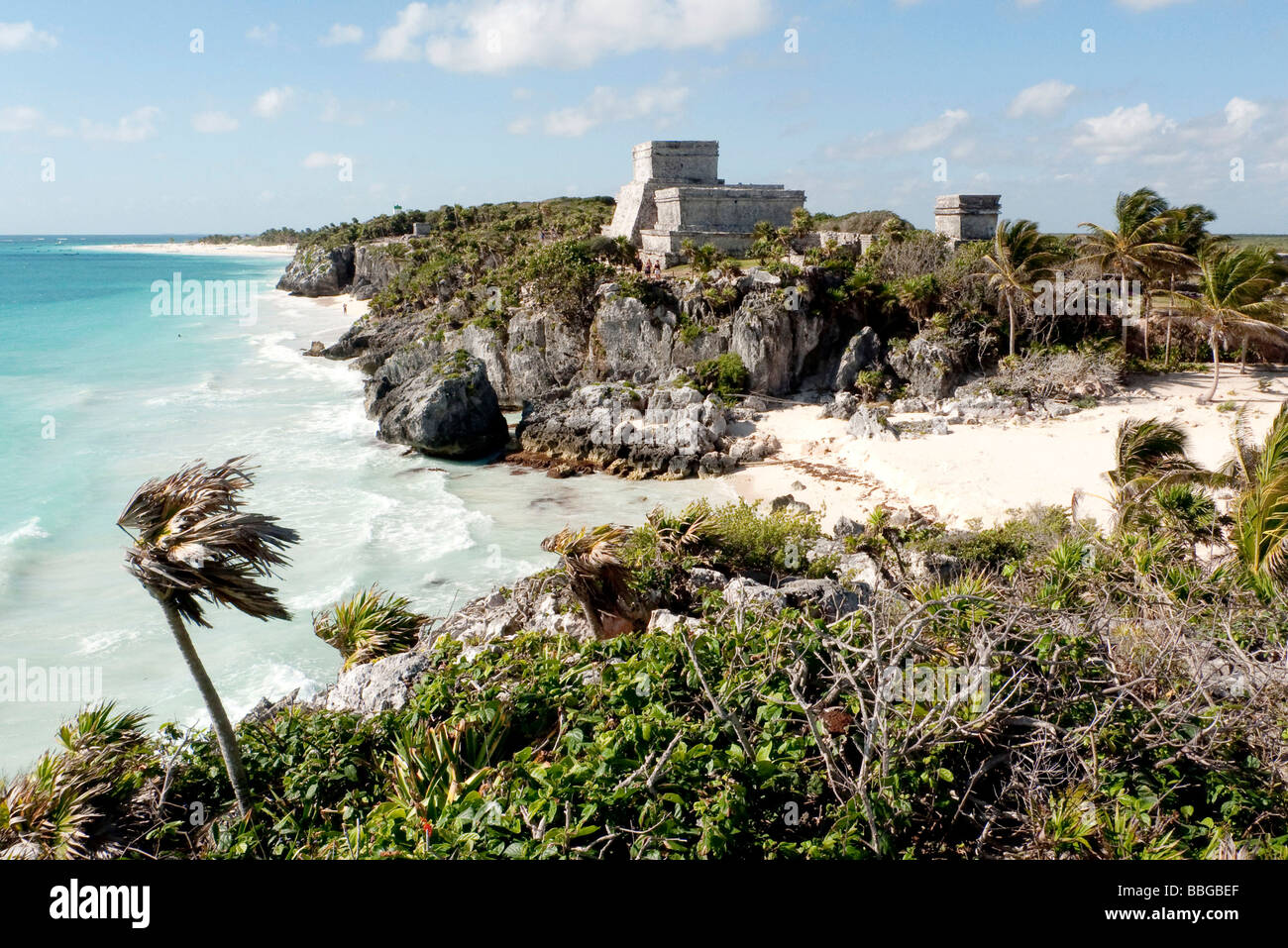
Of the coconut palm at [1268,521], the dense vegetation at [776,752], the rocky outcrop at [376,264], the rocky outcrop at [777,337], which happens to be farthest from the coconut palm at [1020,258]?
the rocky outcrop at [376,264]

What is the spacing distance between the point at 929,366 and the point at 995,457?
676cm

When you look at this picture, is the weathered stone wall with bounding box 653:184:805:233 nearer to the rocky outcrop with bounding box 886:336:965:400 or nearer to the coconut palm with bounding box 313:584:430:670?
the rocky outcrop with bounding box 886:336:965:400

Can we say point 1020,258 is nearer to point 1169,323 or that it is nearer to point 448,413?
point 1169,323

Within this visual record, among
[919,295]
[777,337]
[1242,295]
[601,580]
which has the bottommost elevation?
[601,580]

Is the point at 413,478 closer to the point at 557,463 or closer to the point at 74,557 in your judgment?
the point at 557,463

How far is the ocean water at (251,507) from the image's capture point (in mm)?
12508

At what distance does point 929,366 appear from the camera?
82.2ft

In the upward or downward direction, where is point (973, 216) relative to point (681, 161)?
downward

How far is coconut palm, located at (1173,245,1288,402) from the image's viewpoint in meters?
20.5

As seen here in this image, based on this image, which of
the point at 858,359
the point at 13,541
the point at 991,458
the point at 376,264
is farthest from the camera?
the point at 376,264

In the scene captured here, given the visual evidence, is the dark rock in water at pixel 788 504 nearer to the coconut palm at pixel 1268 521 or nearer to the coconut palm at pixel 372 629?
the coconut palm at pixel 1268 521

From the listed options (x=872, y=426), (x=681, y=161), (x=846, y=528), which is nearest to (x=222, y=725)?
(x=846, y=528)
